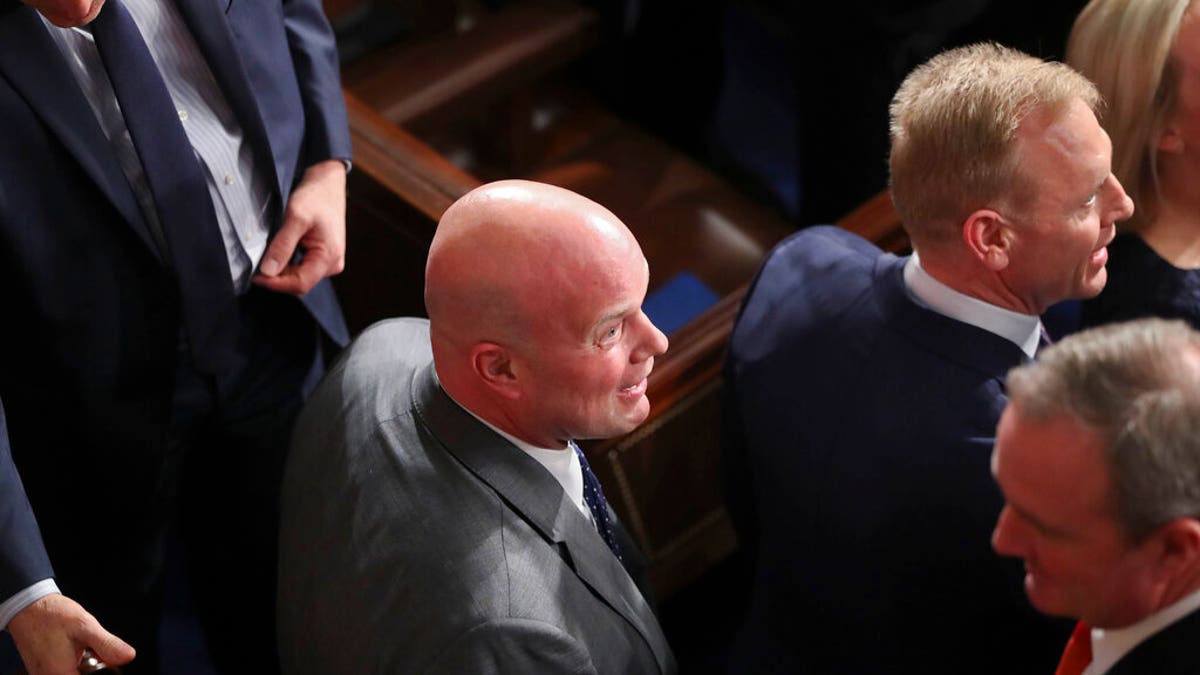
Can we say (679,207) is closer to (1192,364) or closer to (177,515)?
(177,515)

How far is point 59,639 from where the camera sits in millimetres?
1780

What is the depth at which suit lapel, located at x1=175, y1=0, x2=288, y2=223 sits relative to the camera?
2.12 m

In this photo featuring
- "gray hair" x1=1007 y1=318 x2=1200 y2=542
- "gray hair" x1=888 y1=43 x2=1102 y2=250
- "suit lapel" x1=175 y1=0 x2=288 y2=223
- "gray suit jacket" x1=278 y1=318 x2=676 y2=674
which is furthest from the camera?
"suit lapel" x1=175 y1=0 x2=288 y2=223

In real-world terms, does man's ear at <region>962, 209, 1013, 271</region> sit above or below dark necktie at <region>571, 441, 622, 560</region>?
above

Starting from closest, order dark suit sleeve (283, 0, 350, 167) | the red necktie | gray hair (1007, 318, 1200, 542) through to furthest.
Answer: gray hair (1007, 318, 1200, 542), the red necktie, dark suit sleeve (283, 0, 350, 167)

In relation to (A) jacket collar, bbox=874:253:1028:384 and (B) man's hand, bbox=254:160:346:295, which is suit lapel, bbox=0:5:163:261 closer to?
(B) man's hand, bbox=254:160:346:295

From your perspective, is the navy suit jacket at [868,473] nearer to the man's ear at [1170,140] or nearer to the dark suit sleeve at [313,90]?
the man's ear at [1170,140]

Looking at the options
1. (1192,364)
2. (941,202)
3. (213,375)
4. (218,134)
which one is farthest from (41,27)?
(1192,364)

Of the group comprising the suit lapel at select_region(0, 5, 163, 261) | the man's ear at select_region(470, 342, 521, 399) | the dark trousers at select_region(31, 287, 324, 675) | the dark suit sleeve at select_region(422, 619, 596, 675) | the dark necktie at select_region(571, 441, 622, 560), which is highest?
the suit lapel at select_region(0, 5, 163, 261)

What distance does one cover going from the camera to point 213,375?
229 cm

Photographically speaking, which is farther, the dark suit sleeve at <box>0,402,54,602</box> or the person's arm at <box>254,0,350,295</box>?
the person's arm at <box>254,0,350,295</box>

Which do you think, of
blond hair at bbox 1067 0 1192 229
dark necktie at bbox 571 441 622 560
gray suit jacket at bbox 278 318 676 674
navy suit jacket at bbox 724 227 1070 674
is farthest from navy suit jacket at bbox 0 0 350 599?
blond hair at bbox 1067 0 1192 229

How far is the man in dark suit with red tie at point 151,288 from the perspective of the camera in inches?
77.7

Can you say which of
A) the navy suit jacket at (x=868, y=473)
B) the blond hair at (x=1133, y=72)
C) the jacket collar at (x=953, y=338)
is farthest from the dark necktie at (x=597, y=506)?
the blond hair at (x=1133, y=72)
